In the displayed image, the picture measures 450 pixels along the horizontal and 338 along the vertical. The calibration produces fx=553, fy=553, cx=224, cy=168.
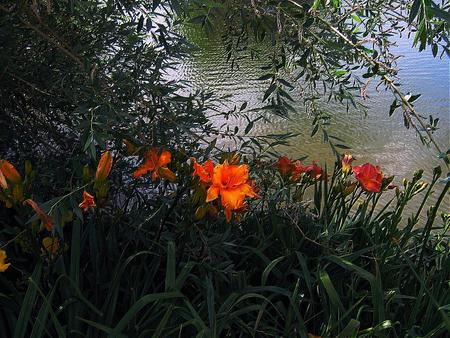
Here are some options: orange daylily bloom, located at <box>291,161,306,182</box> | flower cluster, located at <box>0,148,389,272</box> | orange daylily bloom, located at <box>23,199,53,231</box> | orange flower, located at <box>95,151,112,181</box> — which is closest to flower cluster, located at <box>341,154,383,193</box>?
orange daylily bloom, located at <box>291,161,306,182</box>

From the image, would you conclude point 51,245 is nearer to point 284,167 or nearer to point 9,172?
point 9,172

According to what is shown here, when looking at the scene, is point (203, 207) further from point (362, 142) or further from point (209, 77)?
point (209, 77)

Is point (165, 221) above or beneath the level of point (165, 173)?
beneath

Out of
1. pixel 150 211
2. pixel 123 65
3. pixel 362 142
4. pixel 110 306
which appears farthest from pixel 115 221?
pixel 362 142

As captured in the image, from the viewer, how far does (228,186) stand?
1.14 m

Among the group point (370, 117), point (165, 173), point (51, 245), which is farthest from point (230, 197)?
point (370, 117)

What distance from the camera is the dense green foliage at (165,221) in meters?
1.17

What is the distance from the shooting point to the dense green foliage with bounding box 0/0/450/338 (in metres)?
1.17

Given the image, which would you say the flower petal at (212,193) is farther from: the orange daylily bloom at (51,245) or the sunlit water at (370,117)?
the sunlit water at (370,117)

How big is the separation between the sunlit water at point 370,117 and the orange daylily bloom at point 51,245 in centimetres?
138

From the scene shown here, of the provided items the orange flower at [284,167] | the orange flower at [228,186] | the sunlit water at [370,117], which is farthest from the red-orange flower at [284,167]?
the sunlit water at [370,117]

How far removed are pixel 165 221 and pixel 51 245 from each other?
284mm

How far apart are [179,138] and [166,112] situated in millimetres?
96

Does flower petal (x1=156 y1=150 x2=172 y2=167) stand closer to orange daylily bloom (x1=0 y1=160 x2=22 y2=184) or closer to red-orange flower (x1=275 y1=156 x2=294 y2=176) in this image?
orange daylily bloom (x1=0 y1=160 x2=22 y2=184)
